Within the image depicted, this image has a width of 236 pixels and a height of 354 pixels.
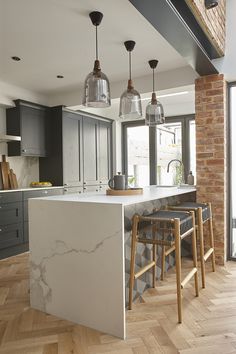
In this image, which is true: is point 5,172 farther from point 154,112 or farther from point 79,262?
point 79,262

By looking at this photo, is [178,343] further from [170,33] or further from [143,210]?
[170,33]

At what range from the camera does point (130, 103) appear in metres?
2.68

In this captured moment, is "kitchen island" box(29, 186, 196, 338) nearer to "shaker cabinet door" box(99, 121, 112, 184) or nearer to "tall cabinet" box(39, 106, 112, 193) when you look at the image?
"tall cabinet" box(39, 106, 112, 193)

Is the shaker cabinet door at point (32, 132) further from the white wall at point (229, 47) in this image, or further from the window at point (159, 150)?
the white wall at point (229, 47)

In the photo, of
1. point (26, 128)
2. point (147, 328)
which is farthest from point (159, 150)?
point (147, 328)

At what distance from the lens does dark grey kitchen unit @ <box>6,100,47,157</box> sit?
418 cm

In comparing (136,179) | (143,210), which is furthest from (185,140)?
(143,210)

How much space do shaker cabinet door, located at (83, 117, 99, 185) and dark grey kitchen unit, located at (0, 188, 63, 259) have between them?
120 centimetres

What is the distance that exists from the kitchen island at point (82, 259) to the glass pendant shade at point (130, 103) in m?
Answer: 0.97

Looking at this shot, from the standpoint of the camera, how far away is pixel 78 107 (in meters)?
4.67

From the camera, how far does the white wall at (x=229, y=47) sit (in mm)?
3094

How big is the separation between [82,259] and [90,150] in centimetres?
332

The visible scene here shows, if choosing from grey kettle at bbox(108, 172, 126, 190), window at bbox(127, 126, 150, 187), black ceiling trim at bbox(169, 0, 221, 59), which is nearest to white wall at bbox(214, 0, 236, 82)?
black ceiling trim at bbox(169, 0, 221, 59)

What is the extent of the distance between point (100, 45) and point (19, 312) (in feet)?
8.82
